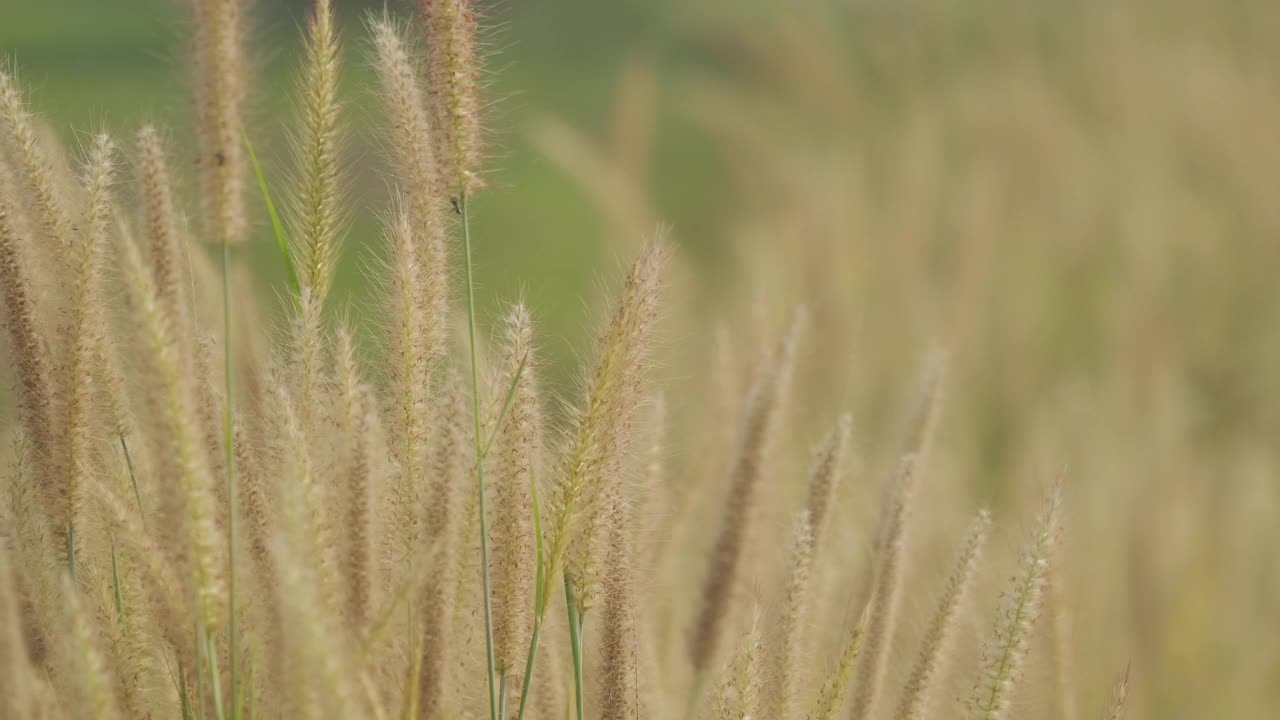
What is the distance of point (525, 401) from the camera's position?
23.8 inches

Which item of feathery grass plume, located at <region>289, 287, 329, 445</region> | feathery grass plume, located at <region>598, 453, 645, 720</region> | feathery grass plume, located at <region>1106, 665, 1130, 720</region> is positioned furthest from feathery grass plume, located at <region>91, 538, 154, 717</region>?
feathery grass plume, located at <region>1106, 665, 1130, 720</region>

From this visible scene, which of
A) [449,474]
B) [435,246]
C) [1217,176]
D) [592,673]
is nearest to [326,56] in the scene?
[435,246]

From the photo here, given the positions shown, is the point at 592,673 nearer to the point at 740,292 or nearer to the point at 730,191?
the point at 740,292

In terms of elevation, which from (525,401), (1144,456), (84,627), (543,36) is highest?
(543,36)

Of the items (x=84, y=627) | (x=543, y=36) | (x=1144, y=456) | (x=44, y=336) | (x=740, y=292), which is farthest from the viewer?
(x=543, y=36)

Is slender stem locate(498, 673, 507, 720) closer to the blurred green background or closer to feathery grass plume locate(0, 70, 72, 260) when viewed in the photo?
the blurred green background

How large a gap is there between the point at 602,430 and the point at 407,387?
0.34 feet

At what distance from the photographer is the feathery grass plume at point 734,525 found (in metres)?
0.55

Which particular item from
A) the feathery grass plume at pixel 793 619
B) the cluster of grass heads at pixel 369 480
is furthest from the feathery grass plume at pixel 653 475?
the feathery grass plume at pixel 793 619

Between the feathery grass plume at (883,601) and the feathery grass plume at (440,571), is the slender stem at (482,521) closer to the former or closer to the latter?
the feathery grass plume at (440,571)

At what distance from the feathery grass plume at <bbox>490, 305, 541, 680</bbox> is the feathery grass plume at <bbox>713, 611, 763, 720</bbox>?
0.11 meters

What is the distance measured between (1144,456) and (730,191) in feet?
6.86

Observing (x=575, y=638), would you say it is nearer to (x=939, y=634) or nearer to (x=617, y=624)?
(x=617, y=624)

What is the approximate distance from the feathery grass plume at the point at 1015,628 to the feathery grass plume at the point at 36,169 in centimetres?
53
